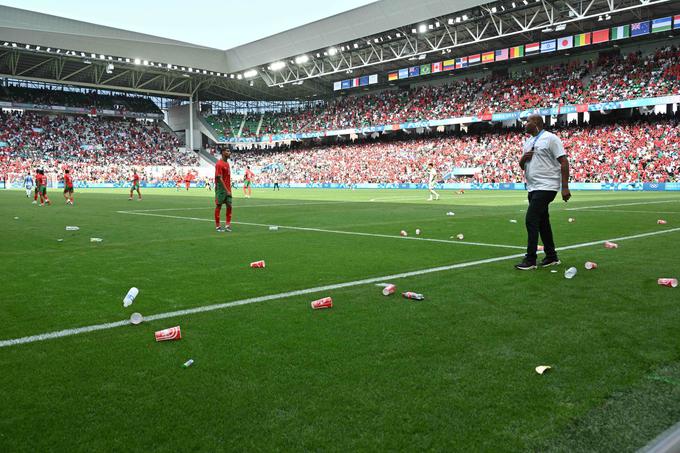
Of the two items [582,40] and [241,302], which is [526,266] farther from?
[582,40]

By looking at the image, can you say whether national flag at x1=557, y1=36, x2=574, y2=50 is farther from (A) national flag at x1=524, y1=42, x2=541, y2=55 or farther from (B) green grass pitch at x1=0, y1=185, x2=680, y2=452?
(B) green grass pitch at x1=0, y1=185, x2=680, y2=452

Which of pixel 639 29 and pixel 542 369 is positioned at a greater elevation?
pixel 639 29

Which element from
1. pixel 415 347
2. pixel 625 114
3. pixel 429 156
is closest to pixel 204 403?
pixel 415 347

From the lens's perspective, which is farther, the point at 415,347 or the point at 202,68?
the point at 202,68

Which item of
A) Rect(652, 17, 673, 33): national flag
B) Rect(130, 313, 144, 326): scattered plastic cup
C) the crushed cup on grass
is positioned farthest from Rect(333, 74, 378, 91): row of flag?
the crushed cup on grass

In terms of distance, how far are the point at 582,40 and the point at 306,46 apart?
27.5 metres

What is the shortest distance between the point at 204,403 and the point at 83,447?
69 centimetres

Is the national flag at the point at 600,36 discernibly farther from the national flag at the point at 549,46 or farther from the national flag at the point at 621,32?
the national flag at the point at 549,46

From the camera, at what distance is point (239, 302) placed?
5.70 m

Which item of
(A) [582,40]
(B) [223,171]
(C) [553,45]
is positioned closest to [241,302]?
(B) [223,171]

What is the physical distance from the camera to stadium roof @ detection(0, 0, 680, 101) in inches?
1766

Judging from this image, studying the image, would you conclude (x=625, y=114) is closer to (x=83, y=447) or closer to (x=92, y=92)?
(x=83, y=447)

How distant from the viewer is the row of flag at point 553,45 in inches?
1693

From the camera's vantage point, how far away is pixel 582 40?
1861 inches
